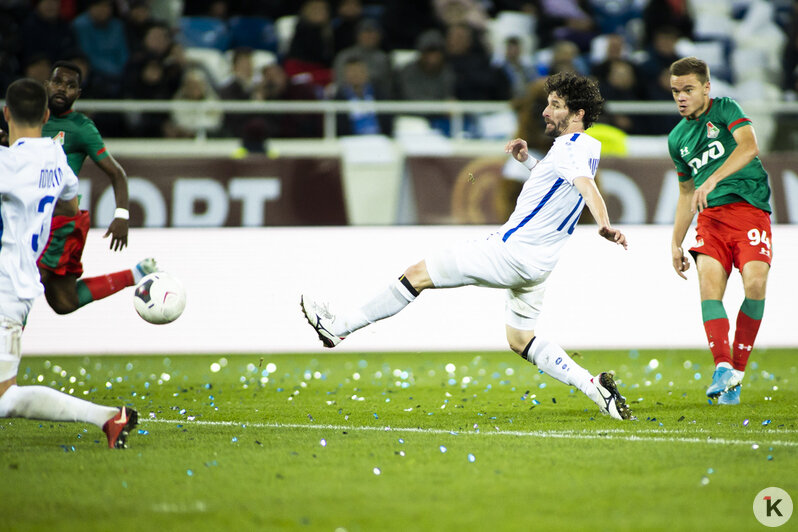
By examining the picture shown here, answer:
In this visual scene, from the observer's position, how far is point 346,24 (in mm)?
13781

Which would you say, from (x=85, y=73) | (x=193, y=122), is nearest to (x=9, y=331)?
(x=193, y=122)

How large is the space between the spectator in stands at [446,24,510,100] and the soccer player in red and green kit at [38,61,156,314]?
282 inches

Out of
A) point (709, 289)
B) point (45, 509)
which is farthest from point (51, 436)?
point (709, 289)

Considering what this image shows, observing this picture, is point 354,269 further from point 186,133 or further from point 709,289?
point 709,289

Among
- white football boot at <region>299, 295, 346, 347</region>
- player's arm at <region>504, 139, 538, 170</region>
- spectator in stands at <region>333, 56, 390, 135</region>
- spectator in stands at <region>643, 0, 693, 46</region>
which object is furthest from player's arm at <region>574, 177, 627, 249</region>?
spectator in stands at <region>643, 0, 693, 46</region>

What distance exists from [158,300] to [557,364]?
2498 millimetres

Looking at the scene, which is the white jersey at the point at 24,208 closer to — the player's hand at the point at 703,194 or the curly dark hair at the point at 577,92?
the curly dark hair at the point at 577,92

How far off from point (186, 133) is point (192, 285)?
218 centimetres

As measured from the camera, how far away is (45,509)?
3791mm

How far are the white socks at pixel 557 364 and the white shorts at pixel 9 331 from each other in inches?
113

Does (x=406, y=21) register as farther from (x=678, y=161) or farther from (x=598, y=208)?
(x=598, y=208)

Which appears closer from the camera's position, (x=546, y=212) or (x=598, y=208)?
(x=598, y=208)

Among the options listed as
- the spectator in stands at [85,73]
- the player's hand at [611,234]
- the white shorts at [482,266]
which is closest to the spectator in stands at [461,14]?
the spectator in stands at [85,73]

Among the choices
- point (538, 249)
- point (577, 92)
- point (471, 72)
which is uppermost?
point (577, 92)
